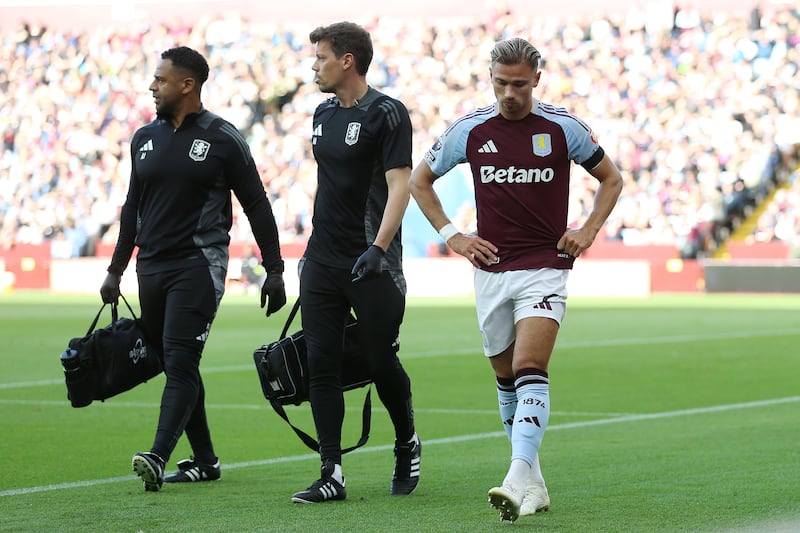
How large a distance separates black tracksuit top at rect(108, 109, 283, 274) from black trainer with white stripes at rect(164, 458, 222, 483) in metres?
1.04

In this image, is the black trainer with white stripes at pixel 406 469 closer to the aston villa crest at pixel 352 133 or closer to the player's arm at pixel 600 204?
the player's arm at pixel 600 204

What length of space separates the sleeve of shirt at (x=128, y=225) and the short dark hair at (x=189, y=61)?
44 centimetres

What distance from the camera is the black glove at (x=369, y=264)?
6934 mm

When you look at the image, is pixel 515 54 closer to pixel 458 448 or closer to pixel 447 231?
pixel 447 231

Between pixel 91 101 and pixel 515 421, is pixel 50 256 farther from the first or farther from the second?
pixel 515 421

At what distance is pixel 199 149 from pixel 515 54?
189 centimetres

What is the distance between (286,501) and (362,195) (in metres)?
1.47

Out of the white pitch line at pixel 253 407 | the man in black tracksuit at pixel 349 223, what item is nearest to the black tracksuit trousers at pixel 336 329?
the man in black tracksuit at pixel 349 223

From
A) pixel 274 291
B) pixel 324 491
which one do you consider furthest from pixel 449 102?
pixel 324 491

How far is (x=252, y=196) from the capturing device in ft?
25.3

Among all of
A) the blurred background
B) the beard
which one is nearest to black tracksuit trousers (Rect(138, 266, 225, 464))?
the beard

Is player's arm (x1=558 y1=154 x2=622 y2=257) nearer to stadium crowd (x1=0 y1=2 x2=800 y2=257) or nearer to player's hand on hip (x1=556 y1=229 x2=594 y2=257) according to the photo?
player's hand on hip (x1=556 y1=229 x2=594 y2=257)

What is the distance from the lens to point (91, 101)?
47.4 metres

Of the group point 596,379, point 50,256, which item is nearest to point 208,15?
point 50,256
